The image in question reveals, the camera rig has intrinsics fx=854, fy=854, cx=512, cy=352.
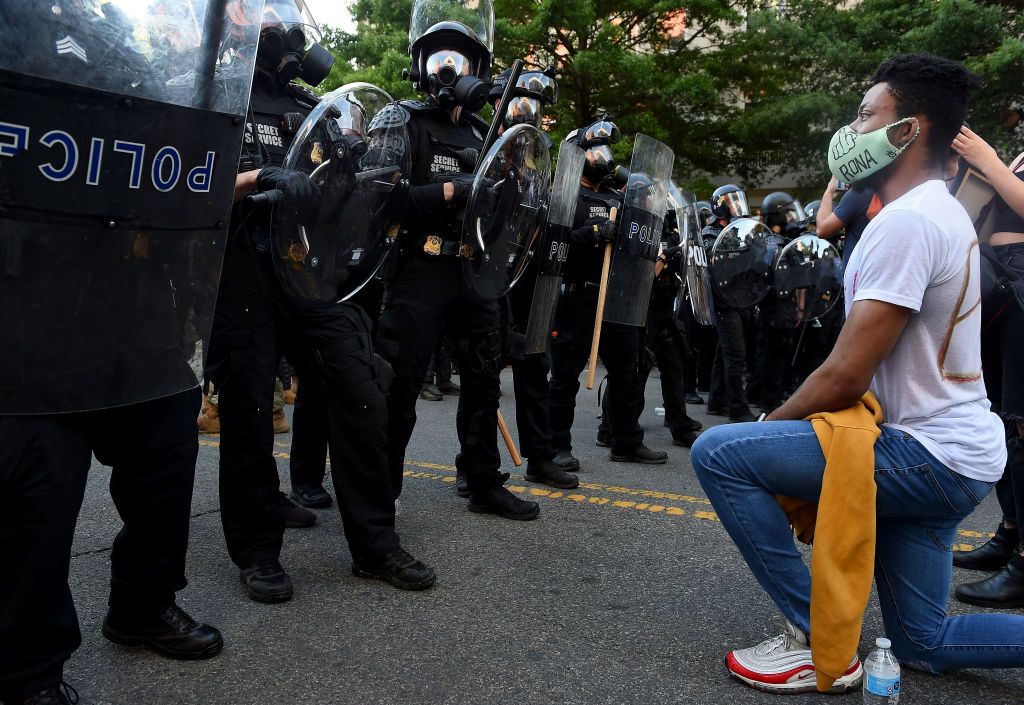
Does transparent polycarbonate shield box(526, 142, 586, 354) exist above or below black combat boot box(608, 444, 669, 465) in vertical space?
above

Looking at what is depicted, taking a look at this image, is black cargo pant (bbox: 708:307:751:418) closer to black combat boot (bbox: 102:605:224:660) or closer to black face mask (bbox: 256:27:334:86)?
black face mask (bbox: 256:27:334:86)

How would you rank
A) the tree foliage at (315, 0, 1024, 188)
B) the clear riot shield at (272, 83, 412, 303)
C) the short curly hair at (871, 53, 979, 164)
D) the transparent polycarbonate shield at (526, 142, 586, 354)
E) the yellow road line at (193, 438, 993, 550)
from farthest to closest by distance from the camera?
the tree foliage at (315, 0, 1024, 188)
the transparent polycarbonate shield at (526, 142, 586, 354)
the yellow road line at (193, 438, 993, 550)
the clear riot shield at (272, 83, 412, 303)
the short curly hair at (871, 53, 979, 164)

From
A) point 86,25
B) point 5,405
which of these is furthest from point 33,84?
point 5,405

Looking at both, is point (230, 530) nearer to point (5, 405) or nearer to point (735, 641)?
point (5, 405)

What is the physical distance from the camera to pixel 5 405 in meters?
1.79

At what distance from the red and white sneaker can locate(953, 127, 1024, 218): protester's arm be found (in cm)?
190

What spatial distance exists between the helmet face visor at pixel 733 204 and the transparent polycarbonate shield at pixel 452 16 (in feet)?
16.3

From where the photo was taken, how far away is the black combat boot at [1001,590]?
10.3 feet

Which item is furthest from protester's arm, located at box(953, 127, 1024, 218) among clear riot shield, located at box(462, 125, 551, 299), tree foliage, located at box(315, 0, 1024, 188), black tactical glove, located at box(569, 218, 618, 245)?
tree foliage, located at box(315, 0, 1024, 188)

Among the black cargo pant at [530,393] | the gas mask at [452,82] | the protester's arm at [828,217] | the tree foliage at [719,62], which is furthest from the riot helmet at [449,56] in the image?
the tree foliage at [719,62]

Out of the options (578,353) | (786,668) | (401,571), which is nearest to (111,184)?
(401,571)

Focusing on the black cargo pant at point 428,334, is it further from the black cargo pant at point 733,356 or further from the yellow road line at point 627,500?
the black cargo pant at point 733,356

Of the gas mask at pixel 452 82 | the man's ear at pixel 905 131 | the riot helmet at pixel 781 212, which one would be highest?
the riot helmet at pixel 781 212

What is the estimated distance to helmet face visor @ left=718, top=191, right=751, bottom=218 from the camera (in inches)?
339
